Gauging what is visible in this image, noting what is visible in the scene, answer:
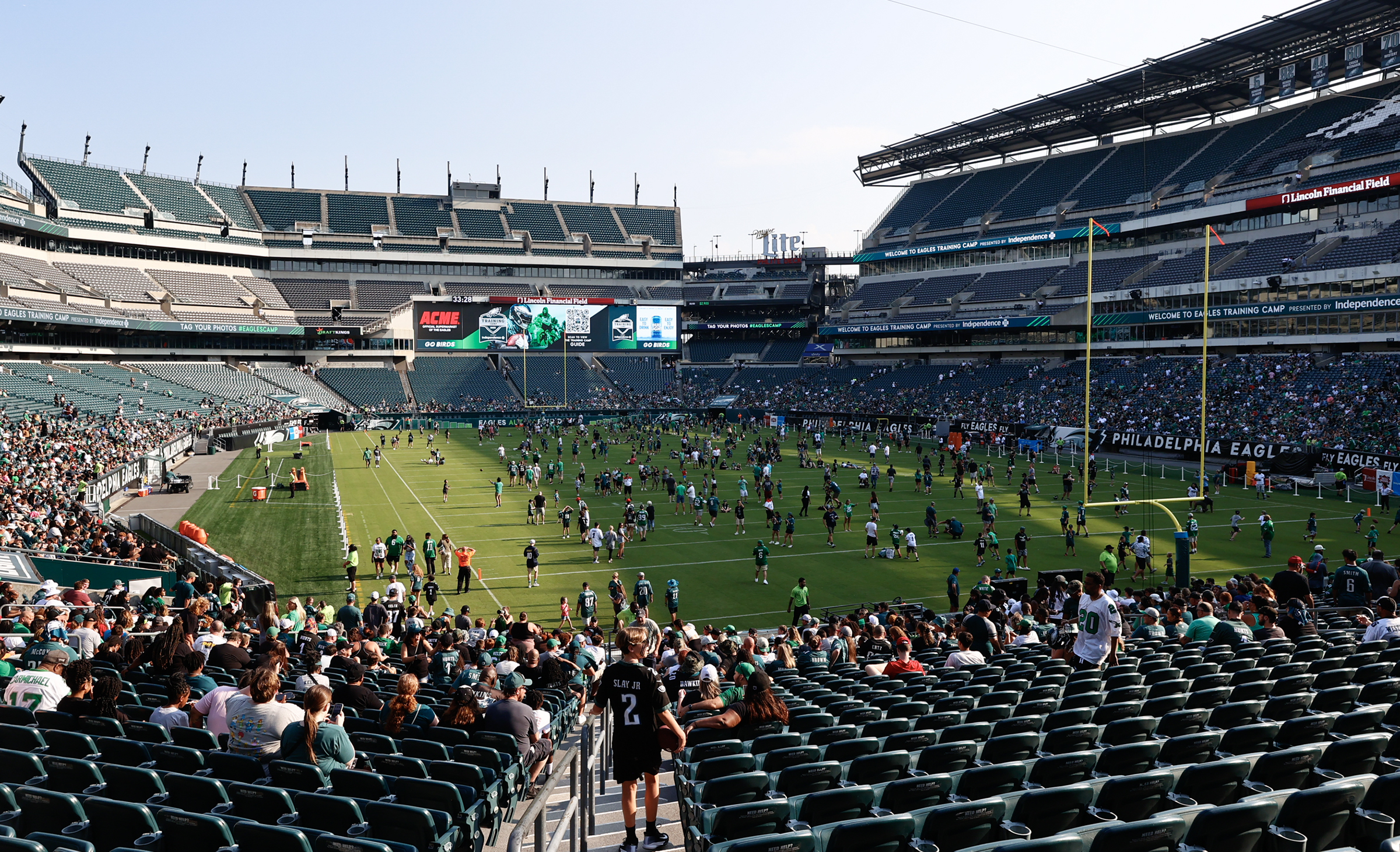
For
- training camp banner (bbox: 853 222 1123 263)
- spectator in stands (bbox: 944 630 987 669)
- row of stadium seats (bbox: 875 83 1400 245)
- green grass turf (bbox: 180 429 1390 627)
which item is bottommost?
green grass turf (bbox: 180 429 1390 627)

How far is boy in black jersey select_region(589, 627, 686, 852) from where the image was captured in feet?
21.6

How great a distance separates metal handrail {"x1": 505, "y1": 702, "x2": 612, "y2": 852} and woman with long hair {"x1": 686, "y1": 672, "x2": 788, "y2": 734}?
1.04 metres

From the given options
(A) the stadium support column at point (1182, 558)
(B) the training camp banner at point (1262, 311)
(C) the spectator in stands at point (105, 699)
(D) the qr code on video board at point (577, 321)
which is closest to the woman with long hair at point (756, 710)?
(C) the spectator in stands at point (105, 699)

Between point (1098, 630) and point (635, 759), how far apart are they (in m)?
6.67

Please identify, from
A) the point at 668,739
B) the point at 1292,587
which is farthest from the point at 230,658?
the point at 1292,587

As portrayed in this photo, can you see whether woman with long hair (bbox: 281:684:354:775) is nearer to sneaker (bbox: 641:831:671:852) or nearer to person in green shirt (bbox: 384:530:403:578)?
sneaker (bbox: 641:831:671:852)

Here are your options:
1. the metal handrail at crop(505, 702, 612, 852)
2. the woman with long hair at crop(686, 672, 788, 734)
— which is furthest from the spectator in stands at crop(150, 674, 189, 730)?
the woman with long hair at crop(686, 672, 788, 734)

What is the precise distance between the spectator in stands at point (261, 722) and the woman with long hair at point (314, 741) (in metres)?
0.19

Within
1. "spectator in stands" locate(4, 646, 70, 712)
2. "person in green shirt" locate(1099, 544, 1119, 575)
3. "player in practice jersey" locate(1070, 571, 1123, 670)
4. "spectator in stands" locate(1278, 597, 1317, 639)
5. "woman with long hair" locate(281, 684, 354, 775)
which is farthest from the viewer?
"person in green shirt" locate(1099, 544, 1119, 575)

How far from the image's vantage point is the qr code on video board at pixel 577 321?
96.1 m

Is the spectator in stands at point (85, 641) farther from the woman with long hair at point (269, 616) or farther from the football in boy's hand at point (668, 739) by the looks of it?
the football in boy's hand at point (668, 739)

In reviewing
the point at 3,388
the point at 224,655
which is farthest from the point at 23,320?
the point at 224,655

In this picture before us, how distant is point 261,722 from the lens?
21.6ft

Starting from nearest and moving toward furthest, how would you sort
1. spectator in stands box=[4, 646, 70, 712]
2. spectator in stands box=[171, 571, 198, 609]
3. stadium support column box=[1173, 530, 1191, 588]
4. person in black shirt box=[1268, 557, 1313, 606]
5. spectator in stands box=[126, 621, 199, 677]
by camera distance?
spectator in stands box=[4, 646, 70, 712] → spectator in stands box=[126, 621, 199, 677] → person in black shirt box=[1268, 557, 1313, 606] → spectator in stands box=[171, 571, 198, 609] → stadium support column box=[1173, 530, 1191, 588]
